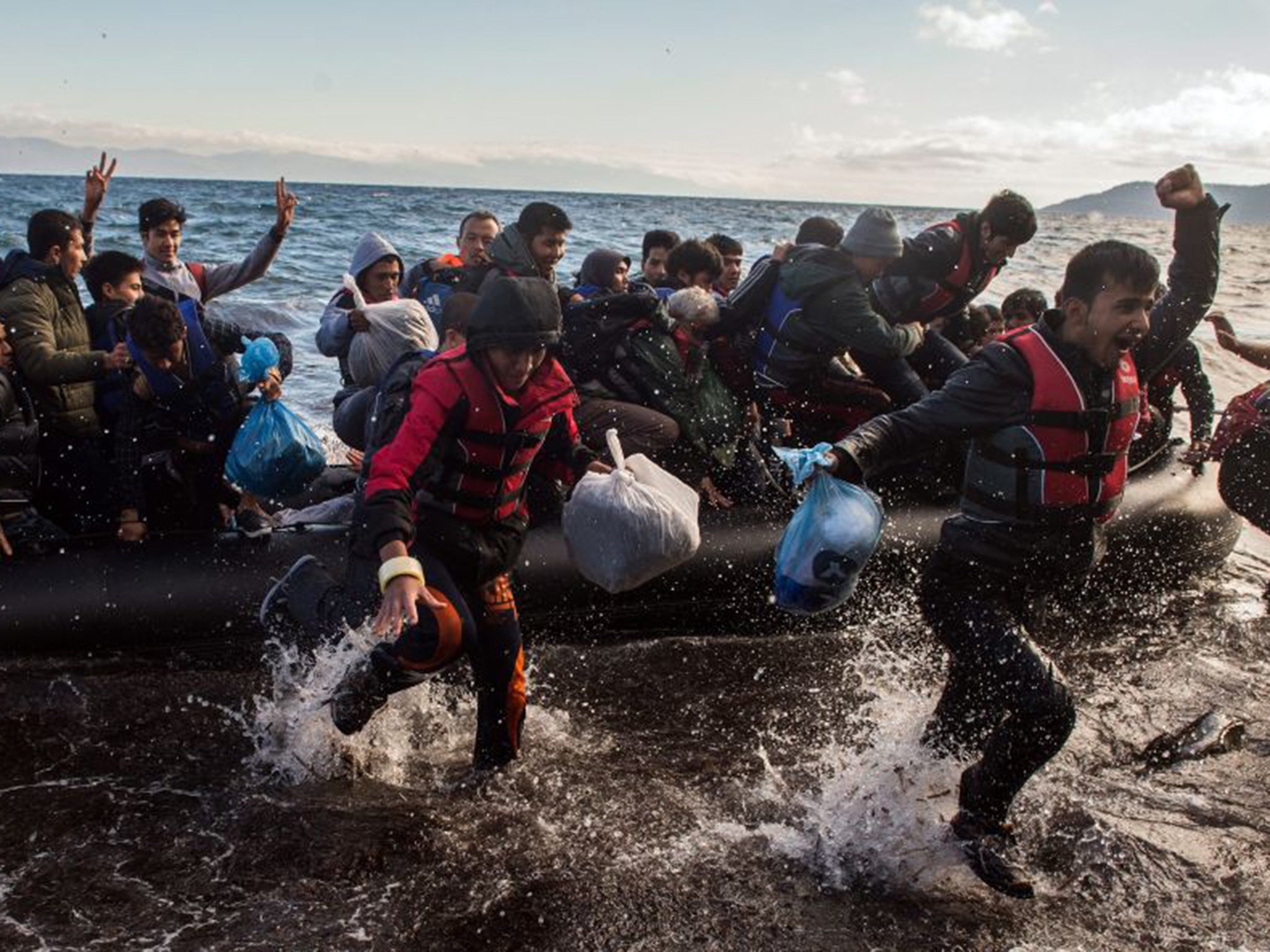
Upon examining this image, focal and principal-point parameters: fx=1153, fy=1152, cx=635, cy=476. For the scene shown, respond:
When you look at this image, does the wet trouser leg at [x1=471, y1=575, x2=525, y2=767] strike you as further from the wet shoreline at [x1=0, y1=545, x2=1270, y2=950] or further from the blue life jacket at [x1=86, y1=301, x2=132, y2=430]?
the blue life jacket at [x1=86, y1=301, x2=132, y2=430]

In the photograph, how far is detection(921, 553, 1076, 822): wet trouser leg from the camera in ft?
11.2

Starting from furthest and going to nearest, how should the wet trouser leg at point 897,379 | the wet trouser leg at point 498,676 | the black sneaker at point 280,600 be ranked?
the wet trouser leg at point 897,379 → the black sneaker at point 280,600 → the wet trouser leg at point 498,676

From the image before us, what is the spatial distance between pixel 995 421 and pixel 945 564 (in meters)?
0.50

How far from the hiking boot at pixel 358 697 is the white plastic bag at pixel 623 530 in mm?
791

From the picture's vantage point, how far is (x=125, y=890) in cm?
345

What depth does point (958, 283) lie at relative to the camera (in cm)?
572

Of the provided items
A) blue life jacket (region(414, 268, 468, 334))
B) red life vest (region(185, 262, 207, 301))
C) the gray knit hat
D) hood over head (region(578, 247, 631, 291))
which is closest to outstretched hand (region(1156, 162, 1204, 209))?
the gray knit hat

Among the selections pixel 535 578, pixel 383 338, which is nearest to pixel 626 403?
pixel 535 578

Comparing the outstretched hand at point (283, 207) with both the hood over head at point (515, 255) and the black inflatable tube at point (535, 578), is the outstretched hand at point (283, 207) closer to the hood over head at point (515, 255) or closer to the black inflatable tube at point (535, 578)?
the hood over head at point (515, 255)

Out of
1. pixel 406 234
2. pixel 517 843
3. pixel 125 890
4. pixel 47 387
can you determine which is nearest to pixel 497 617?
pixel 517 843

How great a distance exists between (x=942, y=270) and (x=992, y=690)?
2711 mm

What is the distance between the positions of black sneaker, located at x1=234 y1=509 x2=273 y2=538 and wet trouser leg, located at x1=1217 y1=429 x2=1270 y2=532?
5.16 m

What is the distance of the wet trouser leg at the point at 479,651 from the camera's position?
3605mm

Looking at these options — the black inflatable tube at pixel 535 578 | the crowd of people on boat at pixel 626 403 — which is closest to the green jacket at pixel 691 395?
the crowd of people on boat at pixel 626 403
